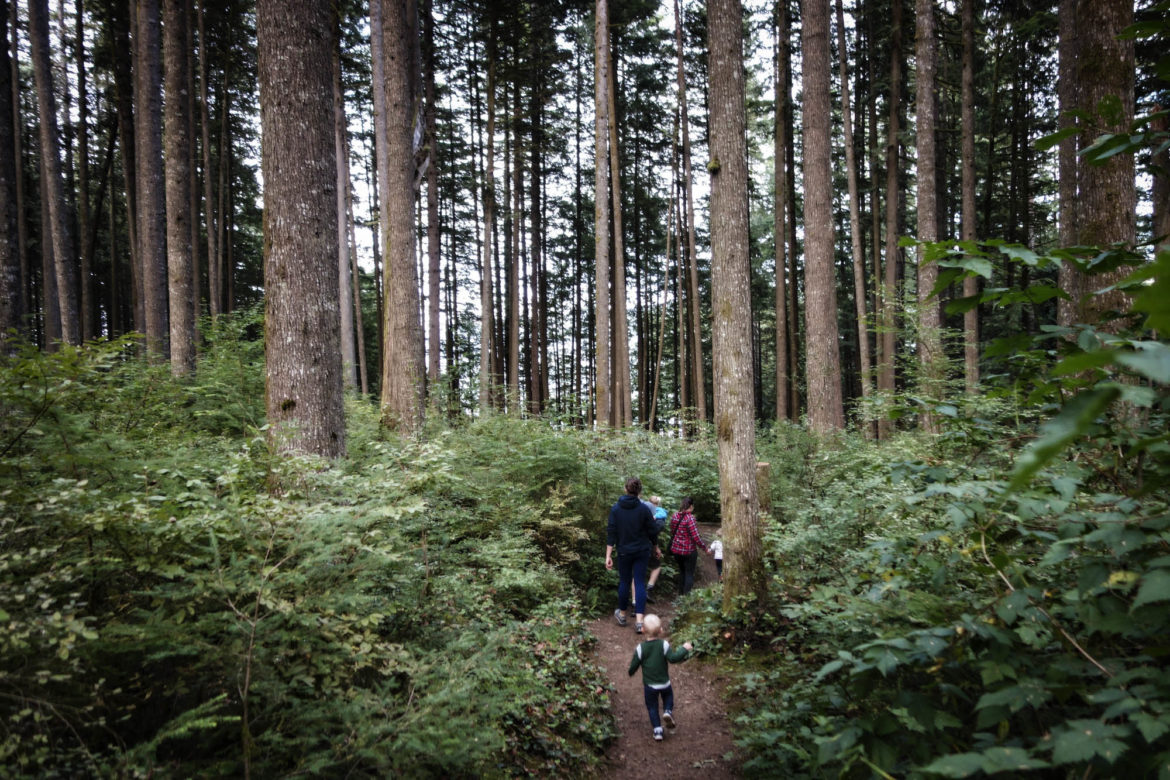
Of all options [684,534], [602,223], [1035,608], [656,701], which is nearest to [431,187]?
[602,223]

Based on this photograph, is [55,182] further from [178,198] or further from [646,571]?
[646,571]

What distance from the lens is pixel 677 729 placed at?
5387 mm

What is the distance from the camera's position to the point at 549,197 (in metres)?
31.0

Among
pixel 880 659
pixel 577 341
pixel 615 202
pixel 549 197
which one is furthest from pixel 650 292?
pixel 880 659

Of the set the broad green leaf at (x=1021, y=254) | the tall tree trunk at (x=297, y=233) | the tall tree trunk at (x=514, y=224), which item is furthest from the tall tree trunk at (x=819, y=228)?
the tall tree trunk at (x=514, y=224)

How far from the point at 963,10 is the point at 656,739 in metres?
21.7

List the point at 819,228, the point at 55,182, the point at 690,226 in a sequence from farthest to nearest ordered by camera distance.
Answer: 1. the point at 690,226
2. the point at 55,182
3. the point at 819,228

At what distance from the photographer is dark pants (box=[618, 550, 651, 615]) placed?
7785mm

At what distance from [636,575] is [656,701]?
2503 millimetres

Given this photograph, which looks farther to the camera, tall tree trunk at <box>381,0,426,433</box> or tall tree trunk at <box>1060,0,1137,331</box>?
tall tree trunk at <box>381,0,426,433</box>

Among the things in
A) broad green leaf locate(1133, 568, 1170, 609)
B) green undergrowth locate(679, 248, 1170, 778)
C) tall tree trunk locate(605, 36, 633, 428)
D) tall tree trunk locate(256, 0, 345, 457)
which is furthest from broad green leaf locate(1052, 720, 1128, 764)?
tall tree trunk locate(605, 36, 633, 428)

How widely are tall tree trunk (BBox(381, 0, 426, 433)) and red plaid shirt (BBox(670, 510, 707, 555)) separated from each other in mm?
5107

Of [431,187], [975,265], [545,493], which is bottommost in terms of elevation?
[545,493]

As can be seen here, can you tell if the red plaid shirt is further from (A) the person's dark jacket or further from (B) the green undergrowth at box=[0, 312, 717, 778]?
(B) the green undergrowth at box=[0, 312, 717, 778]
